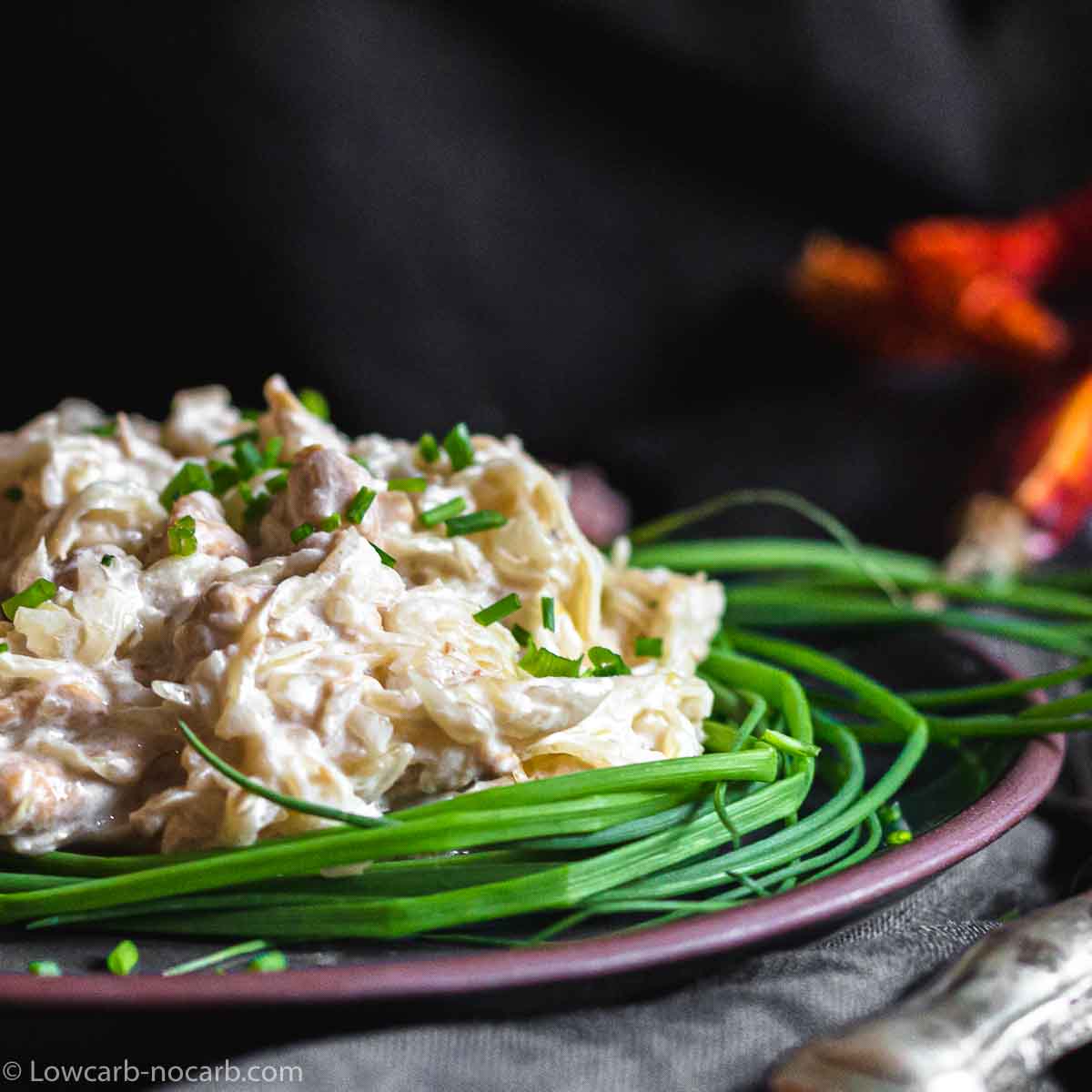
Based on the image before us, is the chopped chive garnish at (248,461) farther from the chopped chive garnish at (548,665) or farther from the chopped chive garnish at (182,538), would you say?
the chopped chive garnish at (548,665)

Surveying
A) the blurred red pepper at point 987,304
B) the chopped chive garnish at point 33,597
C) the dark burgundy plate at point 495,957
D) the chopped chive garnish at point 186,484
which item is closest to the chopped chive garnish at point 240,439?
the chopped chive garnish at point 186,484

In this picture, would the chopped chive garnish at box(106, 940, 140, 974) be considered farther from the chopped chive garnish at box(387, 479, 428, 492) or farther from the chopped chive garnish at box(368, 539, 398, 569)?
the chopped chive garnish at box(387, 479, 428, 492)

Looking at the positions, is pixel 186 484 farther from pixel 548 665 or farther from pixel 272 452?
pixel 548 665

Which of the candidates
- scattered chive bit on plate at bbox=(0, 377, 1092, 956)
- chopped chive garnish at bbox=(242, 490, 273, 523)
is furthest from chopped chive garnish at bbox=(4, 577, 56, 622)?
chopped chive garnish at bbox=(242, 490, 273, 523)

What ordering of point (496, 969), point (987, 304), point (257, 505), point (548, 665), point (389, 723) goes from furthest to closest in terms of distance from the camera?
point (987, 304) < point (257, 505) < point (548, 665) < point (389, 723) < point (496, 969)

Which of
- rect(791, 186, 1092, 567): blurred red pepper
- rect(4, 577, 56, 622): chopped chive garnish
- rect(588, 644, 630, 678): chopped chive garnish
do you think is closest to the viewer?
rect(4, 577, 56, 622): chopped chive garnish

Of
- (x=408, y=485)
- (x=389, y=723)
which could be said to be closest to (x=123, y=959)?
(x=389, y=723)
